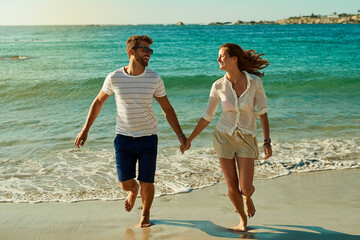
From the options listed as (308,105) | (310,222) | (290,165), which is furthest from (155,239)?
(308,105)

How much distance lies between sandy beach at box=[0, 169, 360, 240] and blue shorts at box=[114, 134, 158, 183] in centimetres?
58

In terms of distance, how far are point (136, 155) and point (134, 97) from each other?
0.59m

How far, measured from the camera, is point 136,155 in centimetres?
438

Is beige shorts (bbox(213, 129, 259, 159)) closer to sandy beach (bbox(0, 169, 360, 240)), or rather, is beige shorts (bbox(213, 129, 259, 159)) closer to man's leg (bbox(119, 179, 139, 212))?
sandy beach (bbox(0, 169, 360, 240))

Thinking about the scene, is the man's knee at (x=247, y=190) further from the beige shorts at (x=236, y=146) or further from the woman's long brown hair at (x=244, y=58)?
the woman's long brown hair at (x=244, y=58)

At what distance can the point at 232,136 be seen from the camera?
4.07 metres

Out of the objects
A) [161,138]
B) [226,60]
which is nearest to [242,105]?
[226,60]

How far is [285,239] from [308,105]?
8.74 m

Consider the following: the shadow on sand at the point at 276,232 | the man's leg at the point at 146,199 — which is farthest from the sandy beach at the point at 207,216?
the man's leg at the point at 146,199

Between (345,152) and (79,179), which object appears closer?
(79,179)

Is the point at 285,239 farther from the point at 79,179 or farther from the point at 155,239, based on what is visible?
the point at 79,179

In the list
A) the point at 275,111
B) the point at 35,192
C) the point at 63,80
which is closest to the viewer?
the point at 35,192

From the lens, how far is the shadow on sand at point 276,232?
4141 millimetres

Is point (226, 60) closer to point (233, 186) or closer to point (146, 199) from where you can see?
point (233, 186)
